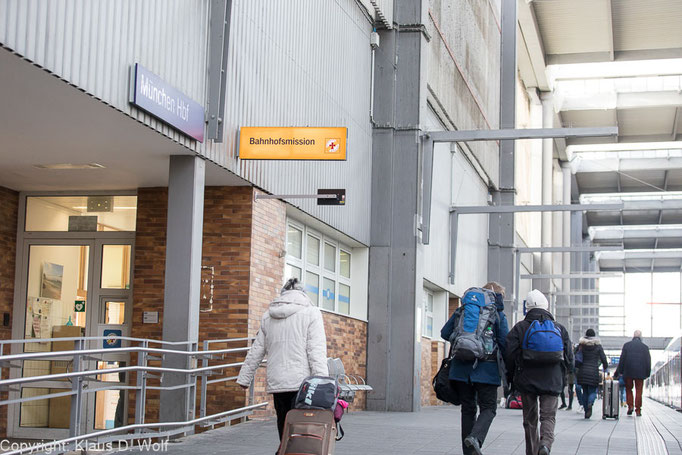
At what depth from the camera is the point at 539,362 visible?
891 centimetres

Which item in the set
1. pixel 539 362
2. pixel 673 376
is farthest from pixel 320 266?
pixel 673 376

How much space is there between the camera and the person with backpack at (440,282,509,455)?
8.70 metres

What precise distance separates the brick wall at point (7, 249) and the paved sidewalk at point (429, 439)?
3.81m

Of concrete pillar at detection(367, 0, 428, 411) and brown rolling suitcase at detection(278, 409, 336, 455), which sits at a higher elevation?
concrete pillar at detection(367, 0, 428, 411)

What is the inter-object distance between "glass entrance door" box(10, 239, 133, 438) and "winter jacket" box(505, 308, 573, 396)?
6.64m

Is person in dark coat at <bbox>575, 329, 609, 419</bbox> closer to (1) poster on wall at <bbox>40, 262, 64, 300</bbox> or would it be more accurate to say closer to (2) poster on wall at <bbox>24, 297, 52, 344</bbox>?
(1) poster on wall at <bbox>40, 262, 64, 300</bbox>

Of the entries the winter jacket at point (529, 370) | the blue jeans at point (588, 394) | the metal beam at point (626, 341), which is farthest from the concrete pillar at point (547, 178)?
the winter jacket at point (529, 370)

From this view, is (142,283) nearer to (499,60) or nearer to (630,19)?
(499,60)

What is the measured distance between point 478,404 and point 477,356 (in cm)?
50

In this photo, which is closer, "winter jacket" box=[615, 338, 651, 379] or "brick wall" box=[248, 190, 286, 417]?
"brick wall" box=[248, 190, 286, 417]

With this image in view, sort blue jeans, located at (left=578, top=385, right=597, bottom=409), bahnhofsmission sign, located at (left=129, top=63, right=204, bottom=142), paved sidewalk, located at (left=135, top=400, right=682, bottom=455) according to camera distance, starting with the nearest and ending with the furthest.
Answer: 1. bahnhofsmission sign, located at (left=129, top=63, right=204, bottom=142)
2. paved sidewalk, located at (left=135, top=400, right=682, bottom=455)
3. blue jeans, located at (left=578, top=385, right=597, bottom=409)

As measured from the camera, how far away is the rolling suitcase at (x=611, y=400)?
58.1ft

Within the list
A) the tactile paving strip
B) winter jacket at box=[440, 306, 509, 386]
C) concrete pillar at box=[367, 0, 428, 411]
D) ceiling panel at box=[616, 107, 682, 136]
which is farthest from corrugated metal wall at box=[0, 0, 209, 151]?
ceiling panel at box=[616, 107, 682, 136]

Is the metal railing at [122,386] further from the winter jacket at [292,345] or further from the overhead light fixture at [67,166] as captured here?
the overhead light fixture at [67,166]
